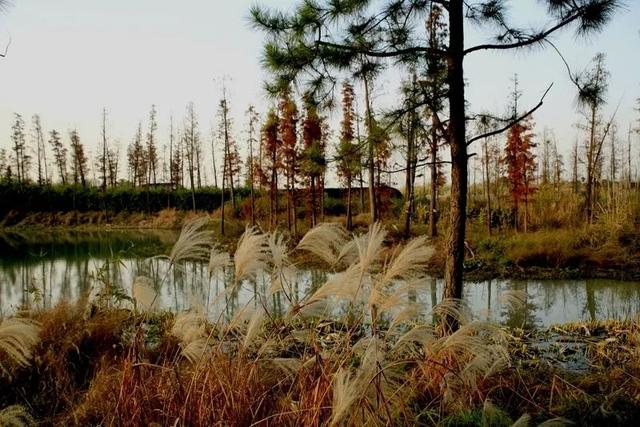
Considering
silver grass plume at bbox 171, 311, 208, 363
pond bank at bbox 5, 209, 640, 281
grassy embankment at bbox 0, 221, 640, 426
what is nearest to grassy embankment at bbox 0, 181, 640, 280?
pond bank at bbox 5, 209, 640, 281

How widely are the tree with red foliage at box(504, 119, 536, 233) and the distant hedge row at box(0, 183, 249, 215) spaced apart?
23748mm

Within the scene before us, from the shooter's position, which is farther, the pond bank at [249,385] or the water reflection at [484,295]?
the water reflection at [484,295]

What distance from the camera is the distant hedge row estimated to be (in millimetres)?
43125

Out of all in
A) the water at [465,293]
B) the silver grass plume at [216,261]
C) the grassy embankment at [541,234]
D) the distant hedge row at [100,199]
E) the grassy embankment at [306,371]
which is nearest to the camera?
the grassy embankment at [306,371]

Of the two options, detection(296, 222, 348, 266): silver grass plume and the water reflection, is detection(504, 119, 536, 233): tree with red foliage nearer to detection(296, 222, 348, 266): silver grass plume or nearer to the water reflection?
the water reflection

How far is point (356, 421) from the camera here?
255 cm

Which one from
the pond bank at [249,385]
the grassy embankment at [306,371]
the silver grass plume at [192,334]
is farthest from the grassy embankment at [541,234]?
the silver grass plume at [192,334]

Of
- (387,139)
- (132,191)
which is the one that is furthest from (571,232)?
(132,191)

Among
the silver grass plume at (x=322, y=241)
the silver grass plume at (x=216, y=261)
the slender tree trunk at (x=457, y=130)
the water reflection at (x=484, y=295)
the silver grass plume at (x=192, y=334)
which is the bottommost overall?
the water reflection at (x=484, y=295)

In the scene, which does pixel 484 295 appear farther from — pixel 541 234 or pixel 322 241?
pixel 322 241

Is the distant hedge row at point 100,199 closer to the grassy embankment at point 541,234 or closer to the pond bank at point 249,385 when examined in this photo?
the grassy embankment at point 541,234

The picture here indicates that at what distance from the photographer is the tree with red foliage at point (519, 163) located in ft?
79.3

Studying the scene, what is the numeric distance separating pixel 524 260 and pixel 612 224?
3.22m

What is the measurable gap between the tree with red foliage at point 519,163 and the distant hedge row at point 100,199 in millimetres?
23748
